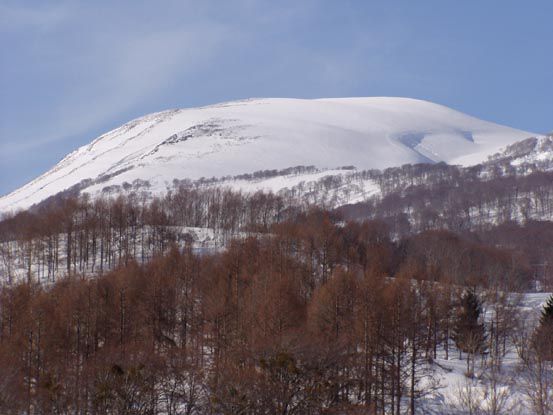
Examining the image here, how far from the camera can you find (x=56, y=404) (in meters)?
26.7

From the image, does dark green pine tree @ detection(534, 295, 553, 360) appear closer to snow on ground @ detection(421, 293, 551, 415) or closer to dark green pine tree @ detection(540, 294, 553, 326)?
dark green pine tree @ detection(540, 294, 553, 326)

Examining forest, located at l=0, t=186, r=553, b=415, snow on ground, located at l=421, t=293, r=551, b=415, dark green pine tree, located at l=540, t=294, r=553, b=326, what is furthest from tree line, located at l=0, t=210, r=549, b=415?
dark green pine tree, located at l=540, t=294, r=553, b=326

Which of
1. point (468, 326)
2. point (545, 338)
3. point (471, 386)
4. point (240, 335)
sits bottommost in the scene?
point (471, 386)

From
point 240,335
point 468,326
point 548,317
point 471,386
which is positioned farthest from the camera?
point 468,326

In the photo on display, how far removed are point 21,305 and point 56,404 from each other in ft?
51.5

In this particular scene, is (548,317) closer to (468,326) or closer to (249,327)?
(468,326)

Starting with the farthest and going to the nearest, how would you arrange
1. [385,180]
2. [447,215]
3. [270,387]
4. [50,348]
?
[385,180]
[447,215]
[50,348]
[270,387]

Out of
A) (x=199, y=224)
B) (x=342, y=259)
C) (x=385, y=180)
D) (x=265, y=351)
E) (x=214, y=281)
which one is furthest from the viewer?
(x=385, y=180)

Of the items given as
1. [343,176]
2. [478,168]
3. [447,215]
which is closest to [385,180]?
[343,176]

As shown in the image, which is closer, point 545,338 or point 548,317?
point 545,338

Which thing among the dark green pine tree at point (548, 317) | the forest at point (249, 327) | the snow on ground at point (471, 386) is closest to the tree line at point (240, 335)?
the forest at point (249, 327)

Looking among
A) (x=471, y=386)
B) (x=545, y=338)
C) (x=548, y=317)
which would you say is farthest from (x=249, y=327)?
(x=548, y=317)

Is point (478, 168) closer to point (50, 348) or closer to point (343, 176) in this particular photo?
point (343, 176)

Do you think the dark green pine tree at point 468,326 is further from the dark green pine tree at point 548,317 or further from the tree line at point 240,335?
the dark green pine tree at point 548,317
